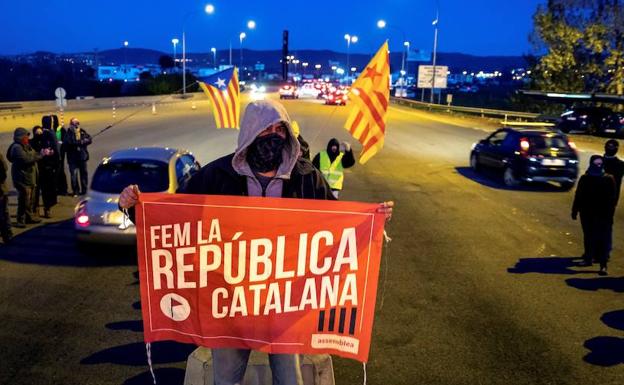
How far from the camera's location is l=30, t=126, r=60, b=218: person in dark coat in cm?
1134

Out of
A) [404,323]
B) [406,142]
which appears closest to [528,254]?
[404,323]

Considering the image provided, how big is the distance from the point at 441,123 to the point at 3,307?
35705 millimetres

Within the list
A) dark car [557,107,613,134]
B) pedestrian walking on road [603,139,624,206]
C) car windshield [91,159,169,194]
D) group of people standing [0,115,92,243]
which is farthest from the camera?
dark car [557,107,613,134]

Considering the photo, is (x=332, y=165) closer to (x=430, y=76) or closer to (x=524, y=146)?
(x=524, y=146)

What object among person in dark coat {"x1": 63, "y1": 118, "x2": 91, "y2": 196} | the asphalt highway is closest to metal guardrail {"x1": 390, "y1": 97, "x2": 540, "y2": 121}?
the asphalt highway

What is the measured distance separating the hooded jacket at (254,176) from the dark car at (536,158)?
1363 cm

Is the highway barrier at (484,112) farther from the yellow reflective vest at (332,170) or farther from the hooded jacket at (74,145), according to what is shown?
the yellow reflective vest at (332,170)

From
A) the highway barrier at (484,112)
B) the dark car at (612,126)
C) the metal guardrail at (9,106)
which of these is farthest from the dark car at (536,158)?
the metal guardrail at (9,106)

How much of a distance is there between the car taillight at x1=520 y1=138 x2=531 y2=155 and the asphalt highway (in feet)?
10.3

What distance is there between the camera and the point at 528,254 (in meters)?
9.53

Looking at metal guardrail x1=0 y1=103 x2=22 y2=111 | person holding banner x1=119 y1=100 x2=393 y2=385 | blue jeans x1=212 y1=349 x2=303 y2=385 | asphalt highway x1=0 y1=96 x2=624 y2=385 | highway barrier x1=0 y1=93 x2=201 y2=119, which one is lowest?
highway barrier x1=0 y1=93 x2=201 y2=119

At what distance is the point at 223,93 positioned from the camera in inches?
518

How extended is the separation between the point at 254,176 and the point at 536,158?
14.0 meters

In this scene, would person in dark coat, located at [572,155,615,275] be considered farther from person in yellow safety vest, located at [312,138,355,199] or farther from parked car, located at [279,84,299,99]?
parked car, located at [279,84,299,99]
